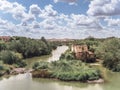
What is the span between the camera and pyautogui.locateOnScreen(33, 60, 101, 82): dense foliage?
26797 mm

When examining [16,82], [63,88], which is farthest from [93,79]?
[16,82]

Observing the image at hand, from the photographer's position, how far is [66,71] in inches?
1114

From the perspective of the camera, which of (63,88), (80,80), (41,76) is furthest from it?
(41,76)

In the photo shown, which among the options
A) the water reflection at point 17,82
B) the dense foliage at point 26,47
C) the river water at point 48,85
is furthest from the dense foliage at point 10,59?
the dense foliage at point 26,47

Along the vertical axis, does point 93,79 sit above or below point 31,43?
below

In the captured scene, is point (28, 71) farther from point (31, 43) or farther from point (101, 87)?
point (31, 43)

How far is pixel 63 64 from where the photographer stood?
2950 centimetres

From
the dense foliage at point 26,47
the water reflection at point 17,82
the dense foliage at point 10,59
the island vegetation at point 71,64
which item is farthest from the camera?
the dense foliage at point 26,47

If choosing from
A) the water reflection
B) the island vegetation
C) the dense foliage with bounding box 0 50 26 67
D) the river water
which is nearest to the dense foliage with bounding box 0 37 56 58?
the island vegetation

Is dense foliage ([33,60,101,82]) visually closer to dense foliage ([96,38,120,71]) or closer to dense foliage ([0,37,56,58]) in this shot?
dense foliage ([96,38,120,71])

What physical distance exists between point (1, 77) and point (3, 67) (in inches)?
78.1

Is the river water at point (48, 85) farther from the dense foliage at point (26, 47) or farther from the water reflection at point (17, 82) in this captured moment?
the dense foliage at point (26, 47)

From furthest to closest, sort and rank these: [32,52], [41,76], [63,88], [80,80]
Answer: [32,52] < [41,76] < [80,80] < [63,88]

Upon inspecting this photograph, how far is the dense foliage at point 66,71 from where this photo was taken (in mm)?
26797
